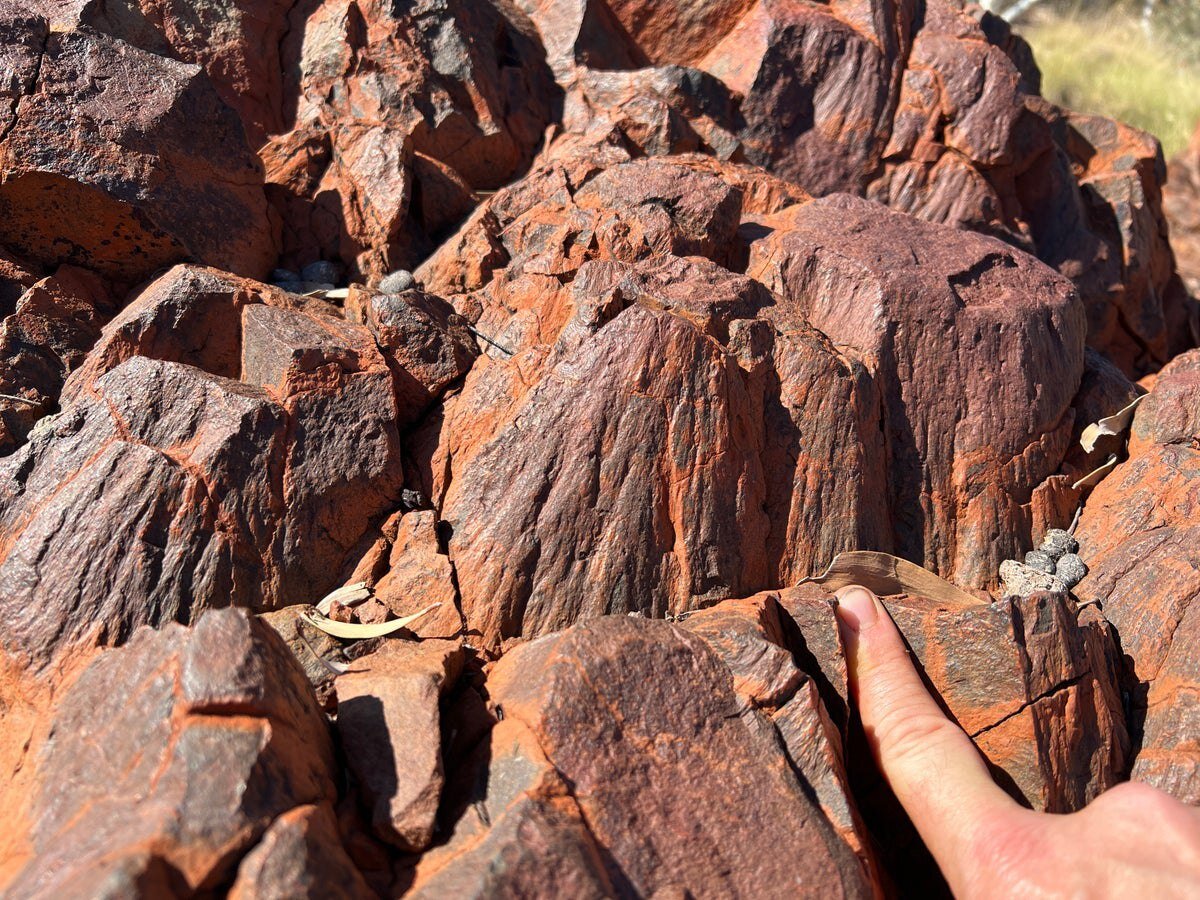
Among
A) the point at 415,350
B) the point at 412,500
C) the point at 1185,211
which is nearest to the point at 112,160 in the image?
the point at 415,350

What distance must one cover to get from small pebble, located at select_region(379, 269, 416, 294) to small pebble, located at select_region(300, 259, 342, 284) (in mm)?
326

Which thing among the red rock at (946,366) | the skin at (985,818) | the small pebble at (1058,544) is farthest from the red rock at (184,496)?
the small pebble at (1058,544)

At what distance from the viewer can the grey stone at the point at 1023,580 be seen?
144 inches

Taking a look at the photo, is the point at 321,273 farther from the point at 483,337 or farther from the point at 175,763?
the point at 175,763

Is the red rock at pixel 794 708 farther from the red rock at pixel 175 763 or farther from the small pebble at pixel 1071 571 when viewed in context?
the small pebble at pixel 1071 571

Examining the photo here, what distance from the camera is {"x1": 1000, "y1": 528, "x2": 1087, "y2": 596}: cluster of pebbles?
12.1 ft

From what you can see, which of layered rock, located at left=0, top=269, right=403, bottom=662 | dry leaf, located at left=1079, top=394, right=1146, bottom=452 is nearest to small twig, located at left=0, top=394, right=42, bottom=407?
layered rock, located at left=0, top=269, right=403, bottom=662

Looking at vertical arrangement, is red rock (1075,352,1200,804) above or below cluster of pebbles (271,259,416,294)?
above

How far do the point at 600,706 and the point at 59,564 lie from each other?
1.78 m

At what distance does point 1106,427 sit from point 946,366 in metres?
0.86

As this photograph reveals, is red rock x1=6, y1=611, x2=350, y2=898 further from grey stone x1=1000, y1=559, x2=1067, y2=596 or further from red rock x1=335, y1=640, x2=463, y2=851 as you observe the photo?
grey stone x1=1000, y1=559, x2=1067, y2=596

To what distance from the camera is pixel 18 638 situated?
2.85 metres

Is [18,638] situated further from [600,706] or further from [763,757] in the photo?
[763,757]

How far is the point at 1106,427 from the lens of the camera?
425 cm
